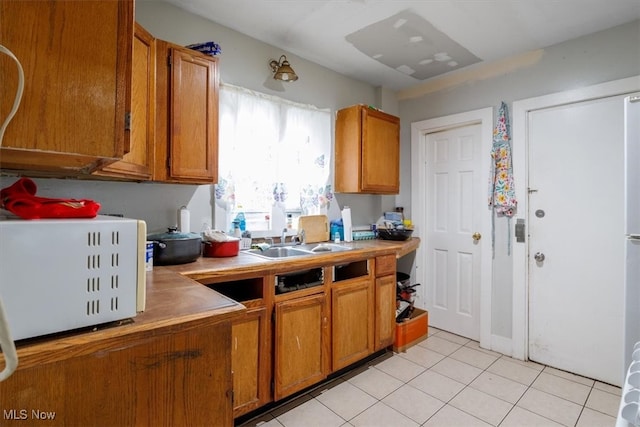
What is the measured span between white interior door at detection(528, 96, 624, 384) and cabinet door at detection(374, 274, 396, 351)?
1149 mm

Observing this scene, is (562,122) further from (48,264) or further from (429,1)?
(48,264)

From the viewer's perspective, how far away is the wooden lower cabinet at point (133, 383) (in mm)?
726

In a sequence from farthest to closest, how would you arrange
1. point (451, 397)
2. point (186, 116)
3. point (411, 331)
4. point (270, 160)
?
point (411, 331)
point (270, 160)
point (451, 397)
point (186, 116)

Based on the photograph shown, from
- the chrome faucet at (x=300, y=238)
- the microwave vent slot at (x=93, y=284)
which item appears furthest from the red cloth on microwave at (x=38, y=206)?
the chrome faucet at (x=300, y=238)

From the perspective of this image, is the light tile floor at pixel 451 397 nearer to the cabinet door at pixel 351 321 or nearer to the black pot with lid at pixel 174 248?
the cabinet door at pixel 351 321

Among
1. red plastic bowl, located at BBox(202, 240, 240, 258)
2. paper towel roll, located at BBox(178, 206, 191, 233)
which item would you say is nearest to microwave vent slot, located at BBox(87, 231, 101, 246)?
red plastic bowl, located at BBox(202, 240, 240, 258)

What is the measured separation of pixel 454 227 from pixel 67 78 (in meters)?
3.11

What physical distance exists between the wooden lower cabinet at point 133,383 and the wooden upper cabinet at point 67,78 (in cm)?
51

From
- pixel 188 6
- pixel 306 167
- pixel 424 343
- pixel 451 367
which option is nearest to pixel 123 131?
pixel 188 6

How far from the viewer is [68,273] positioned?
752mm

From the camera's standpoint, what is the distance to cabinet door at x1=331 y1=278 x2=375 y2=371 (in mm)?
2137

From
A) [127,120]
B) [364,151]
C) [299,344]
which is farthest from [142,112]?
[364,151]

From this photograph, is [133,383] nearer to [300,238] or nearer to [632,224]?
[300,238]

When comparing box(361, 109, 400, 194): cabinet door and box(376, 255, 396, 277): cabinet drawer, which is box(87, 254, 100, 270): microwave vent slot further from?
box(361, 109, 400, 194): cabinet door
